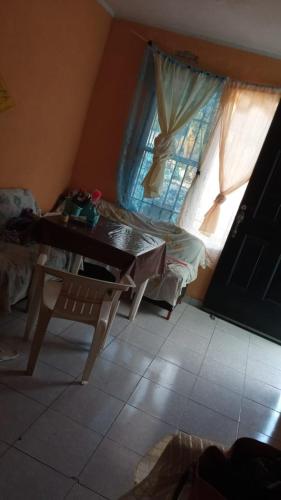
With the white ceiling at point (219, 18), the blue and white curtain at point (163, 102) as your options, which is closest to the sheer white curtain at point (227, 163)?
the blue and white curtain at point (163, 102)

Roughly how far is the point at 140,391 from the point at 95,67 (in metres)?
3.14

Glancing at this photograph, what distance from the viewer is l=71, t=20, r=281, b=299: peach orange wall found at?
362 centimetres

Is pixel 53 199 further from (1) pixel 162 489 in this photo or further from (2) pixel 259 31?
(1) pixel 162 489

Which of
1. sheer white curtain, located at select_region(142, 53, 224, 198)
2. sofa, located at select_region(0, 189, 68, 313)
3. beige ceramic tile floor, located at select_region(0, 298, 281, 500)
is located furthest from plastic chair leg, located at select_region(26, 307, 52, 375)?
sheer white curtain, located at select_region(142, 53, 224, 198)

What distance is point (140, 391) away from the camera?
2404 millimetres

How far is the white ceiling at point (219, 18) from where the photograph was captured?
2.82 meters

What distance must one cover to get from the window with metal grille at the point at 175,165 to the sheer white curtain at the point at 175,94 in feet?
0.32

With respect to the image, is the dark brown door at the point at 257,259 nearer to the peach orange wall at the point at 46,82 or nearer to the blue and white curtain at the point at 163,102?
the blue and white curtain at the point at 163,102

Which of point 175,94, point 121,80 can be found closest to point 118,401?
point 175,94

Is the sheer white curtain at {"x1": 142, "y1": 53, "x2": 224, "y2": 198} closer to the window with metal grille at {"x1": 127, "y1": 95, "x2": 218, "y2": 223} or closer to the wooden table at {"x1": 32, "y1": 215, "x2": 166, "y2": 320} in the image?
the window with metal grille at {"x1": 127, "y1": 95, "x2": 218, "y2": 223}

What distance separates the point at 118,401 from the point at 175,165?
8.02 feet

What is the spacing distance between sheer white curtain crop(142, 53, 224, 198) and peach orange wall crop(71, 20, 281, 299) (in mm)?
173

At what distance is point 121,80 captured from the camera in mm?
3949

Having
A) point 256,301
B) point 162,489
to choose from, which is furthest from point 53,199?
point 162,489
